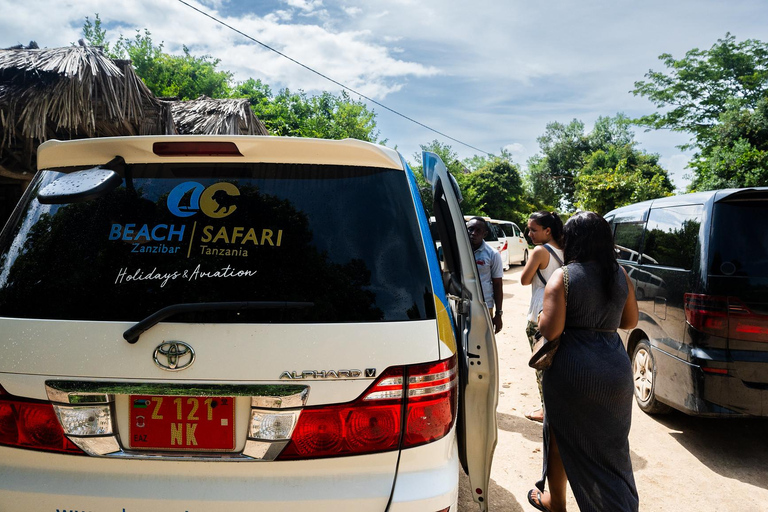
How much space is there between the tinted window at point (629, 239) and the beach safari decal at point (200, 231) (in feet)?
14.5

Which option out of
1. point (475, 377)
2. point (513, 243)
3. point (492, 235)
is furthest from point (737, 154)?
point (475, 377)

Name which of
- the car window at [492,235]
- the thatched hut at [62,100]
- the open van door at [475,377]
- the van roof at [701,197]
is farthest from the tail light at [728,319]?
the car window at [492,235]

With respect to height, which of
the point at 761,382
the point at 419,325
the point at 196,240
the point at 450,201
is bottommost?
the point at 761,382

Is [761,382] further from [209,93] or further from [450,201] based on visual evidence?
[209,93]

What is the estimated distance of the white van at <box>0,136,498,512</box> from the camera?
153cm

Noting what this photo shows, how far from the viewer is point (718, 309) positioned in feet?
11.3

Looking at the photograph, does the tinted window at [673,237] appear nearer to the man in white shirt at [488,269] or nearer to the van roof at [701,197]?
the van roof at [701,197]

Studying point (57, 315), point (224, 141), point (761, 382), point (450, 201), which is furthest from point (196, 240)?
point (761, 382)

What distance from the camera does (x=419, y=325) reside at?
162 centimetres

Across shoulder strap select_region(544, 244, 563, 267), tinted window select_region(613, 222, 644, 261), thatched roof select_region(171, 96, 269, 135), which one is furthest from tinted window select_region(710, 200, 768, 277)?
thatched roof select_region(171, 96, 269, 135)

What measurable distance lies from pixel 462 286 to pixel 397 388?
79 cm

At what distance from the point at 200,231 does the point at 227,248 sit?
0.40ft

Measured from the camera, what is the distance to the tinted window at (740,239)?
11.2ft

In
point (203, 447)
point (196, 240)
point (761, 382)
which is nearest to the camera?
point (203, 447)
